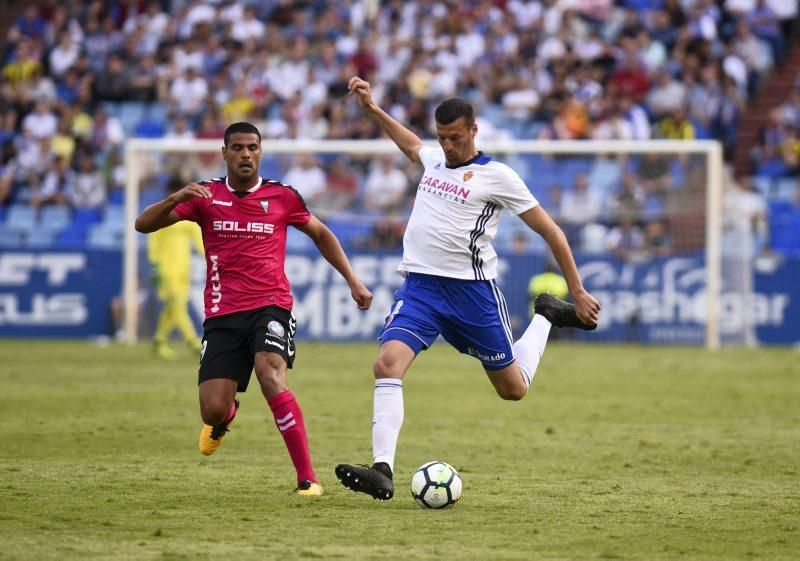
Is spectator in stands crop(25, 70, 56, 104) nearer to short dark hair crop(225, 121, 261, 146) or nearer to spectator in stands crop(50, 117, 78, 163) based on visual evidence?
spectator in stands crop(50, 117, 78, 163)

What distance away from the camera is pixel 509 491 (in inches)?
340

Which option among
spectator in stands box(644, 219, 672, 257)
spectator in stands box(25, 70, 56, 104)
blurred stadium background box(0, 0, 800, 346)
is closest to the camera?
spectator in stands box(644, 219, 672, 257)

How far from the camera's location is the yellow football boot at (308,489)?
8.21 metres

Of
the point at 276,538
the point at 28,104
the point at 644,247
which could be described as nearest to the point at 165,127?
the point at 28,104

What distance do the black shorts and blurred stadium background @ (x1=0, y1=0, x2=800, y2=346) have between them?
13.5 metres

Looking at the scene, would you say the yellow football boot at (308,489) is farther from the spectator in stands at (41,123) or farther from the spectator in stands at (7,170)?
the spectator in stands at (41,123)

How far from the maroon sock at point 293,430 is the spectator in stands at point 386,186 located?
51.4ft

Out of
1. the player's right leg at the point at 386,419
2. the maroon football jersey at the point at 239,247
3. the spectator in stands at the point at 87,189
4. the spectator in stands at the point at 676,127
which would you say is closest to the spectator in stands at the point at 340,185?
the spectator in stands at the point at 87,189

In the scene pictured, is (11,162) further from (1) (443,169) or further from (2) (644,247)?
(1) (443,169)

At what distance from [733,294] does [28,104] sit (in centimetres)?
1451

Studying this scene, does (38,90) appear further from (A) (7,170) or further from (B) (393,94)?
(B) (393,94)

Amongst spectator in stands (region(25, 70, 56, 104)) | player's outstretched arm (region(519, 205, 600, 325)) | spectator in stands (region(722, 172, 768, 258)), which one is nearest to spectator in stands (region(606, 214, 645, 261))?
spectator in stands (region(722, 172, 768, 258))

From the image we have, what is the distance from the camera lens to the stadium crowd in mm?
23844

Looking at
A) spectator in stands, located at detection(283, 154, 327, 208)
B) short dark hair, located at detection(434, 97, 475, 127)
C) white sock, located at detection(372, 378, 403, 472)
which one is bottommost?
white sock, located at detection(372, 378, 403, 472)
